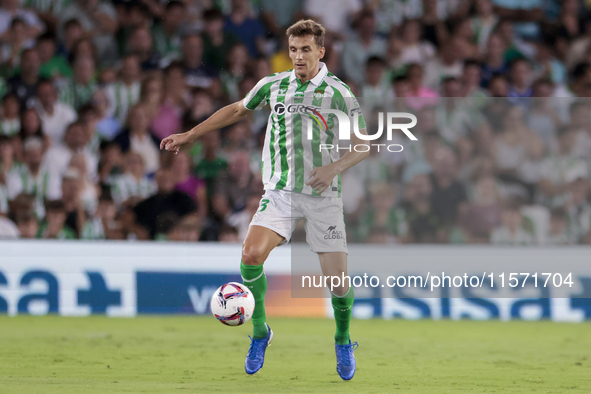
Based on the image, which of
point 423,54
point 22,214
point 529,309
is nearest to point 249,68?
point 423,54

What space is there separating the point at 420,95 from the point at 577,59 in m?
2.98

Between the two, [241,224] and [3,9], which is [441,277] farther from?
[3,9]

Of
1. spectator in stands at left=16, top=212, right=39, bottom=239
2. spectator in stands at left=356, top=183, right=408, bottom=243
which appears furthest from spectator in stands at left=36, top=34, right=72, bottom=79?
spectator in stands at left=356, top=183, right=408, bottom=243

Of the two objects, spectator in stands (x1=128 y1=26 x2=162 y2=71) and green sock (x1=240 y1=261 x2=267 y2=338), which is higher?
spectator in stands (x1=128 y1=26 x2=162 y2=71)

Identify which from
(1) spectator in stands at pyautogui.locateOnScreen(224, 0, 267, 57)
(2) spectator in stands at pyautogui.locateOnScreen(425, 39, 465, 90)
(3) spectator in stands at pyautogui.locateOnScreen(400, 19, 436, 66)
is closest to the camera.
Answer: (1) spectator in stands at pyautogui.locateOnScreen(224, 0, 267, 57)

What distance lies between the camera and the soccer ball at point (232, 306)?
16.3 ft

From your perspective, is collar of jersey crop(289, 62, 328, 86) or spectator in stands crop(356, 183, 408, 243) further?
spectator in stands crop(356, 183, 408, 243)

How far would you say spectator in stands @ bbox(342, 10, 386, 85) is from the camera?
10781 mm

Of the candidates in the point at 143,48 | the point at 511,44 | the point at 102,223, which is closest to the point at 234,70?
the point at 143,48

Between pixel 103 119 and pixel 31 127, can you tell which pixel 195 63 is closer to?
pixel 103 119

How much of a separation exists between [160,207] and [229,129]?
1.31 meters

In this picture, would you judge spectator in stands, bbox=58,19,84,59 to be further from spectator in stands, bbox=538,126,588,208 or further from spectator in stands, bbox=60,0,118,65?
spectator in stands, bbox=538,126,588,208

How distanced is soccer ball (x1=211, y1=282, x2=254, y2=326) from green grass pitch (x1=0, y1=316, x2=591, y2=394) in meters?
0.42

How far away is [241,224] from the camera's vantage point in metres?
9.17
